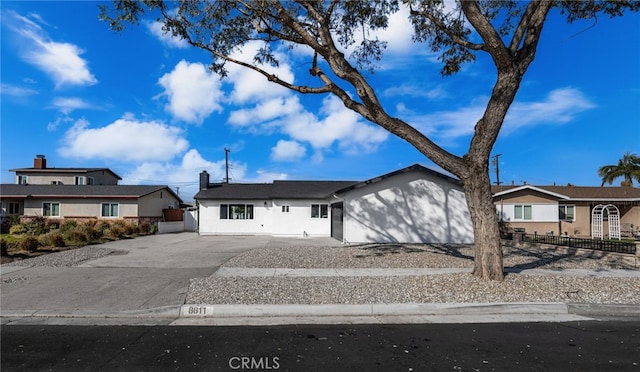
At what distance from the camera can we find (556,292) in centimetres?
838

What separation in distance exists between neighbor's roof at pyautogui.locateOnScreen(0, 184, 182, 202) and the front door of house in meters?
15.2

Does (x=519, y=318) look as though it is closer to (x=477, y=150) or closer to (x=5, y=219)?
(x=477, y=150)

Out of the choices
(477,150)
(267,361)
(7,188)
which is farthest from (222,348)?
(7,188)

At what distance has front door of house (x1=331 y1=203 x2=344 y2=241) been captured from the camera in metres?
21.7

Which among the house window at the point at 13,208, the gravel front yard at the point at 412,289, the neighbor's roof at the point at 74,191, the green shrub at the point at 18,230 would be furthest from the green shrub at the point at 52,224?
the gravel front yard at the point at 412,289

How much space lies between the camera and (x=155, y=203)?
33.3 metres

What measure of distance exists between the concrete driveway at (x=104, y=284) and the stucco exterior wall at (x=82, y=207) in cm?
1795

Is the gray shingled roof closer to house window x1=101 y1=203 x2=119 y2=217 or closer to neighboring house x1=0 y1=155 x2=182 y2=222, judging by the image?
neighboring house x1=0 y1=155 x2=182 y2=222

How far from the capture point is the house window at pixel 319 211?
84.8 ft

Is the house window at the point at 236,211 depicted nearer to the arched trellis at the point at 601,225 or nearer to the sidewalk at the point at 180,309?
the sidewalk at the point at 180,309

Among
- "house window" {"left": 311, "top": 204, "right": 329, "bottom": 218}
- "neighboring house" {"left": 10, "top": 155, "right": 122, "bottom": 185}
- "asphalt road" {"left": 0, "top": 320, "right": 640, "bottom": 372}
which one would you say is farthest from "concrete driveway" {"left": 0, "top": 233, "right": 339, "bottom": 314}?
"neighboring house" {"left": 10, "top": 155, "right": 122, "bottom": 185}

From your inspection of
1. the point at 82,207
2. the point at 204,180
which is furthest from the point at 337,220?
the point at 82,207

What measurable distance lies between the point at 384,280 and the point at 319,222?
16.2m

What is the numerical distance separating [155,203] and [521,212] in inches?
1115
